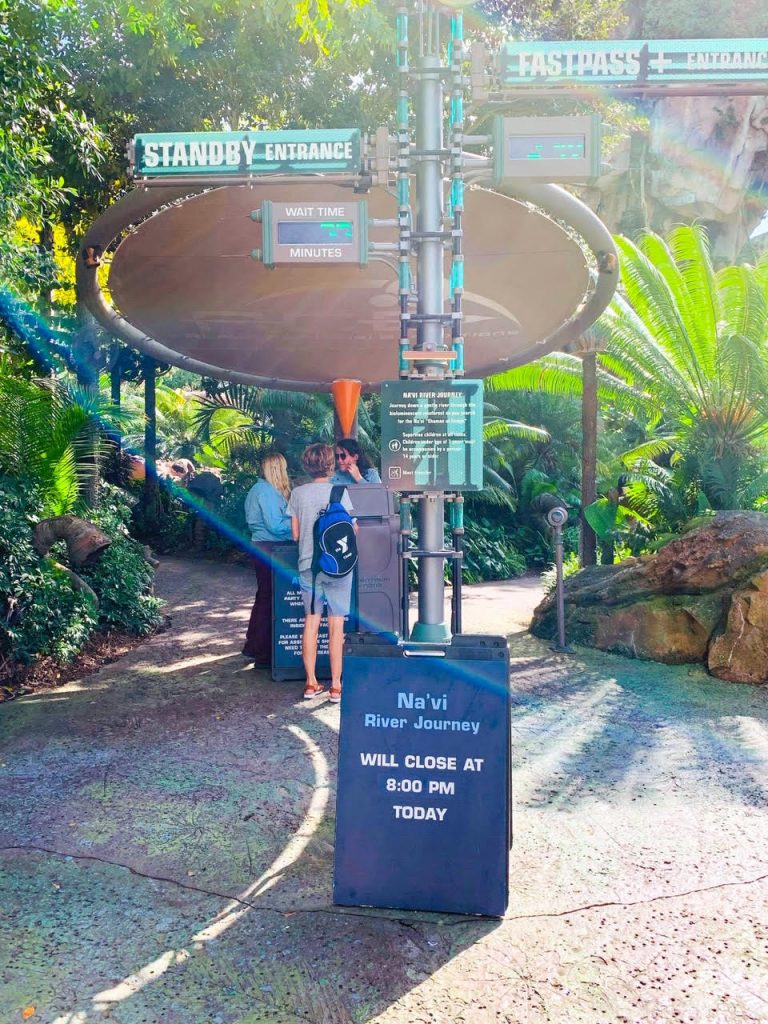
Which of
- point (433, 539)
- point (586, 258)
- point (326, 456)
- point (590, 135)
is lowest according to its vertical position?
point (433, 539)

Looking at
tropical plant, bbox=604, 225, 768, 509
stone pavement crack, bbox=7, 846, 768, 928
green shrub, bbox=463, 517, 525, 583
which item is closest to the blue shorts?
stone pavement crack, bbox=7, 846, 768, 928

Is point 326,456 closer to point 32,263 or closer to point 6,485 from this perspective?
point 6,485

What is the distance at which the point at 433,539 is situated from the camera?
4.26m

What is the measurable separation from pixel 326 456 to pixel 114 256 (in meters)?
3.42

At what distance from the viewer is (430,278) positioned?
14.1ft

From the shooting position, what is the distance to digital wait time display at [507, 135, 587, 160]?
4.52 metres

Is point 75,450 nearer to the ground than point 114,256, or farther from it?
nearer to the ground

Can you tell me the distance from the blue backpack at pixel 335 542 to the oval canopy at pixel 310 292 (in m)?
2.67

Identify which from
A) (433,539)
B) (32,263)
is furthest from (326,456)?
(32,263)

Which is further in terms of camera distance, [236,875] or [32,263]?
[32,263]

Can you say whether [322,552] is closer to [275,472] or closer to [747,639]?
[275,472]

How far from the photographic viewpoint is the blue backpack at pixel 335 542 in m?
6.28

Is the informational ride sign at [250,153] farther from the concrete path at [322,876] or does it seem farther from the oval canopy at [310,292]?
the concrete path at [322,876]

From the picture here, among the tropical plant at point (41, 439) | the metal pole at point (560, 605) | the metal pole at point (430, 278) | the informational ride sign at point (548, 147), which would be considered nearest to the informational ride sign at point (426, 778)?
the metal pole at point (430, 278)
